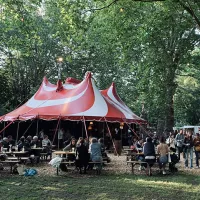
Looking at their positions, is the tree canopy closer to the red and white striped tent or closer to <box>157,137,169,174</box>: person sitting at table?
the red and white striped tent

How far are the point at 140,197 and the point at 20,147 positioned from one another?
6854 mm

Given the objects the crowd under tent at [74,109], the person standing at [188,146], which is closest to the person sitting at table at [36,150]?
the crowd under tent at [74,109]

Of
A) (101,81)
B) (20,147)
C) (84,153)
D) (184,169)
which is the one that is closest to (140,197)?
(84,153)

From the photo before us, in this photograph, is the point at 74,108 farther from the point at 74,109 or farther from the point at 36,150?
the point at 36,150

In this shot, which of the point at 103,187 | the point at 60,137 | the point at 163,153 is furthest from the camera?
the point at 60,137

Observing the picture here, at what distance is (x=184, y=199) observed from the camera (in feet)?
24.7

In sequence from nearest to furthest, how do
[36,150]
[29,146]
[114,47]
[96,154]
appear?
[96,154], [29,146], [36,150], [114,47]

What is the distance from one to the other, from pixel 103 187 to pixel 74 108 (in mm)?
9136

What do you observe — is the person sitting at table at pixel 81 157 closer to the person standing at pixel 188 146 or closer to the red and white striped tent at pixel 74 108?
the person standing at pixel 188 146

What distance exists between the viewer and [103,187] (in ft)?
28.9

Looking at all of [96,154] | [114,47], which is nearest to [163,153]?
[96,154]

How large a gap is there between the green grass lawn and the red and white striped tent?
6.79 m

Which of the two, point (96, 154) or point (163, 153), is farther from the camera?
point (96, 154)

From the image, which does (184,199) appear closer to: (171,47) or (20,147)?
(20,147)
